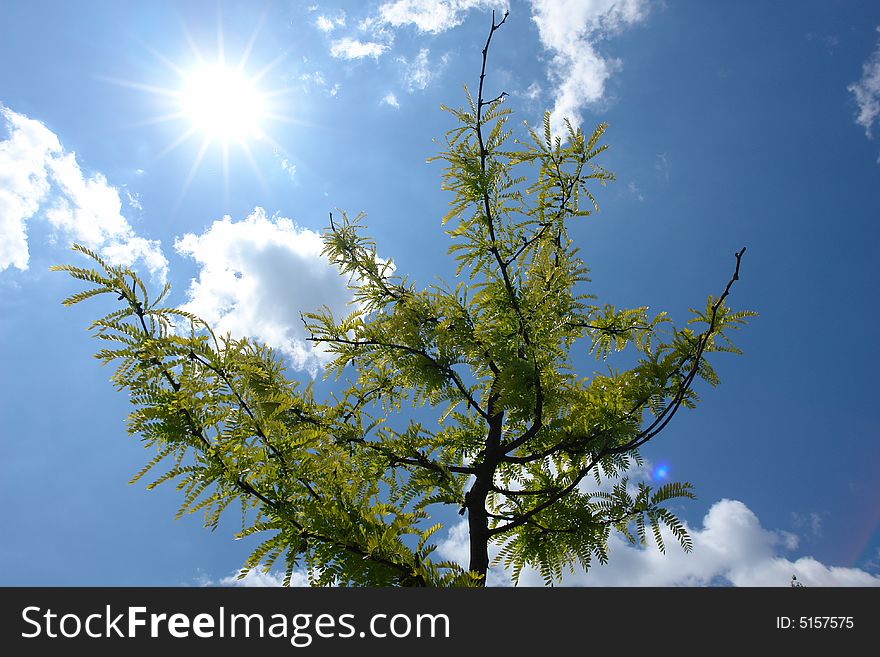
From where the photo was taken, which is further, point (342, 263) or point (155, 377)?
point (342, 263)

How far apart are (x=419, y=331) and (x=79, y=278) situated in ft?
8.57

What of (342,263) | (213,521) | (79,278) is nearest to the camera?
(79,278)

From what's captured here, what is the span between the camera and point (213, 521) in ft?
8.82

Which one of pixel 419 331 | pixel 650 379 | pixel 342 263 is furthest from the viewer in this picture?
pixel 342 263

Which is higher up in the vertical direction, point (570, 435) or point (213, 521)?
point (570, 435)

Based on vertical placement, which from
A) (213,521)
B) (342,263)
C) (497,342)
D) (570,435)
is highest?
(342,263)
